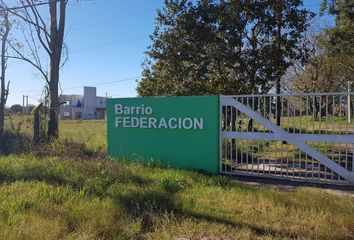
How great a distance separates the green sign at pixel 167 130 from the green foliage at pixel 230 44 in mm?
3847

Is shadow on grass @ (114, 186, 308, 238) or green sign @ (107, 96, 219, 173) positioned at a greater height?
green sign @ (107, 96, 219, 173)

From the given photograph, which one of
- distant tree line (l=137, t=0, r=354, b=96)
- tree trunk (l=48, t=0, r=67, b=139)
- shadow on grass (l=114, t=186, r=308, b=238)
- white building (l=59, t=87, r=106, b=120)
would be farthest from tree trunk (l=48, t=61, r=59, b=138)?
white building (l=59, t=87, r=106, b=120)

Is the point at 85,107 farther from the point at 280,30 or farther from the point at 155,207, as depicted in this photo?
the point at 155,207

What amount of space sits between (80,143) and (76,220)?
28.9ft

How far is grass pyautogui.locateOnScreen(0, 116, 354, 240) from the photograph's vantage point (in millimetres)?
6164

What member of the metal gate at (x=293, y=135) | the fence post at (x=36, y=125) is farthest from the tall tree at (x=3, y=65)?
the metal gate at (x=293, y=135)

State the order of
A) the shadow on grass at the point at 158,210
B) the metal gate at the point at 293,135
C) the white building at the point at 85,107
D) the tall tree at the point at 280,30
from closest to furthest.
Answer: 1. the shadow on grass at the point at 158,210
2. the metal gate at the point at 293,135
3. the tall tree at the point at 280,30
4. the white building at the point at 85,107

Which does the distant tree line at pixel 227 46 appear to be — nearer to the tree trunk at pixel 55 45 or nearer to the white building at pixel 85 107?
the tree trunk at pixel 55 45

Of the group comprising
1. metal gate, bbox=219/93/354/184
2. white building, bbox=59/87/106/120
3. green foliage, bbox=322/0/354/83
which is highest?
green foliage, bbox=322/0/354/83

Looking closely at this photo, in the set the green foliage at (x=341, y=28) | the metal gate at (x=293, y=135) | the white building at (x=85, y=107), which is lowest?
the metal gate at (x=293, y=135)

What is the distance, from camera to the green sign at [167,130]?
11.2 meters

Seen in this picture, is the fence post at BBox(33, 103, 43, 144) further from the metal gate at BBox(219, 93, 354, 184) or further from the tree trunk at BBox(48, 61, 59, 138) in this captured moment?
the metal gate at BBox(219, 93, 354, 184)

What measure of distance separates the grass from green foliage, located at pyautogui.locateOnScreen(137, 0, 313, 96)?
572cm

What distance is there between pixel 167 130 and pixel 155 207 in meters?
4.86
